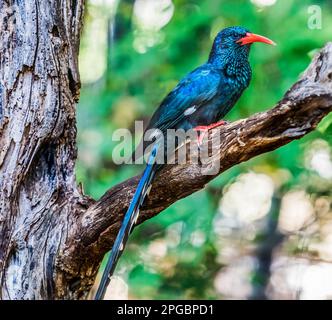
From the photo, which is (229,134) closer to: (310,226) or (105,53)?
(105,53)

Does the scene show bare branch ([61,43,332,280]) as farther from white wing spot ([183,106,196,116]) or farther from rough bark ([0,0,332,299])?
white wing spot ([183,106,196,116])

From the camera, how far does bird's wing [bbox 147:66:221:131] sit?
11.4ft

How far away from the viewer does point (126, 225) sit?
288 centimetres

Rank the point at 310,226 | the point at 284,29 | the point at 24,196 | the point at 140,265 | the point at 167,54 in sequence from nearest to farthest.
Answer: the point at 24,196 < the point at 284,29 < the point at 167,54 < the point at 140,265 < the point at 310,226

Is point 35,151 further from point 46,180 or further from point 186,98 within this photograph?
point 186,98

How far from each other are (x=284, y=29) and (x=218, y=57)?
24.5 inches

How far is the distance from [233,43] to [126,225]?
4.59 feet

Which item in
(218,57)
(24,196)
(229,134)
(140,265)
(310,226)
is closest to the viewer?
(229,134)

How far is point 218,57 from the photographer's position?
3.77 meters

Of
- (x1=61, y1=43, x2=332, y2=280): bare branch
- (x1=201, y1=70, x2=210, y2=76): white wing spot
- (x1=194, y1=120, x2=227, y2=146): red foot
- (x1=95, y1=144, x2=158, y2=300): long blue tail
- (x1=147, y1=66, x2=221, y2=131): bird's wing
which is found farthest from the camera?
(x1=201, y1=70, x2=210, y2=76): white wing spot

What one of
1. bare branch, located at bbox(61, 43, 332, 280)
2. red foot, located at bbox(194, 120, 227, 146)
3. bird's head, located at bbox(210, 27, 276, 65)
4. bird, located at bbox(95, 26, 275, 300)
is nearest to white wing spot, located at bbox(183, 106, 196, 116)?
bird, located at bbox(95, 26, 275, 300)

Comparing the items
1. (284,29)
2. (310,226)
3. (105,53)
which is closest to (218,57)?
(284,29)

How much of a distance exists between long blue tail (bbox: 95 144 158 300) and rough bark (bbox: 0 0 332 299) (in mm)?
57
